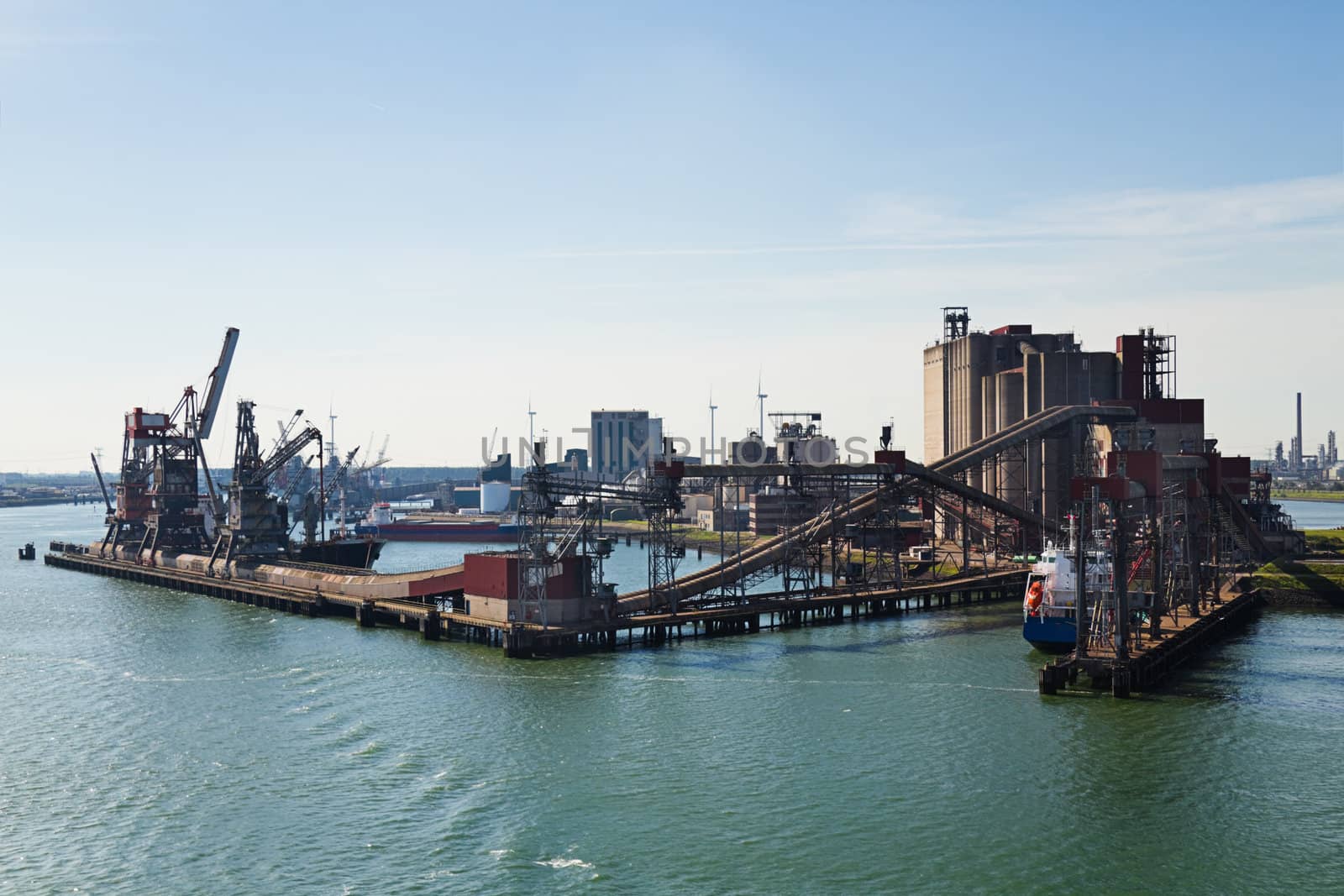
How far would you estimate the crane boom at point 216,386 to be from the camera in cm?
14412

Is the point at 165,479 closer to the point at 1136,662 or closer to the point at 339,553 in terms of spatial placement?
the point at 339,553

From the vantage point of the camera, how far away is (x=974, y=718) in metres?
57.2

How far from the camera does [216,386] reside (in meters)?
147

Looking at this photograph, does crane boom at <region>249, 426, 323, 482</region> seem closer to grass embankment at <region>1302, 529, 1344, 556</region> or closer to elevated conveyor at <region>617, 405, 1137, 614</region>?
elevated conveyor at <region>617, 405, 1137, 614</region>

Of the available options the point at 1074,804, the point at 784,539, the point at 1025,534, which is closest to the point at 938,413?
the point at 1025,534

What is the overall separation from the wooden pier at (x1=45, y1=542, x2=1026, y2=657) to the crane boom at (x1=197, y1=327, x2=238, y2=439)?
81.4ft

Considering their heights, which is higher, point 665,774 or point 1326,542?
point 1326,542

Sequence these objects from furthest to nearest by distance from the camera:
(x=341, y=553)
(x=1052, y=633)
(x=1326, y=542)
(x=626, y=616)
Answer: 1. (x=341, y=553)
2. (x=1326, y=542)
3. (x=626, y=616)
4. (x=1052, y=633)

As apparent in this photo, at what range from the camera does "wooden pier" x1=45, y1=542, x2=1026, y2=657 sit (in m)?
77.2

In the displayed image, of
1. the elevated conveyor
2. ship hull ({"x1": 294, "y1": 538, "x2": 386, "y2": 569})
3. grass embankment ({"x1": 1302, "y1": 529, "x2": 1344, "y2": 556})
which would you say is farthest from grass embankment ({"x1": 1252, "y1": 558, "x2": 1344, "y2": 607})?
ship hull ({"x1": 294, "y1": 538, "x2": 386, "y2": 569})

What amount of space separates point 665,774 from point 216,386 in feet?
382

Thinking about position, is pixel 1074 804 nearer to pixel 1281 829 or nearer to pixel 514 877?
pixel 1281 829

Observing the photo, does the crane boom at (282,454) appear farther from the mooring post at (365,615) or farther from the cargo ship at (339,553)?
the mooring post at (365,615)

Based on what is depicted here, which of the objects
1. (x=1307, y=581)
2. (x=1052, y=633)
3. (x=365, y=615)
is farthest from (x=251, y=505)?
(x=1307, y=581)
